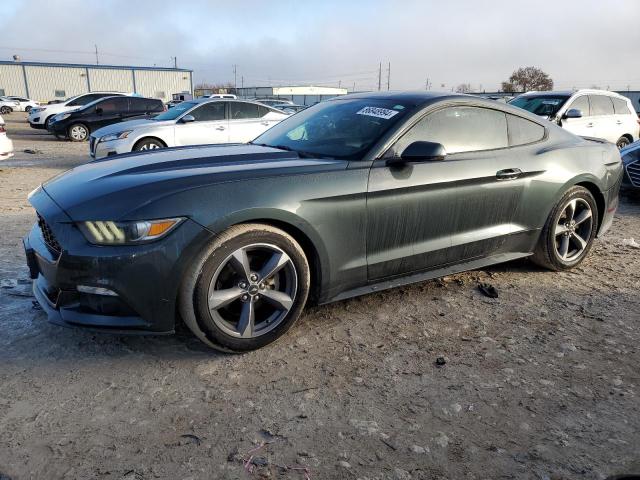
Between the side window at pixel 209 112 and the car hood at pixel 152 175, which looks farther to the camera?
the side window at pixel 209 112

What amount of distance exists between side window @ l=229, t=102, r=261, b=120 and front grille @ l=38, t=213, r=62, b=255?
8.00m

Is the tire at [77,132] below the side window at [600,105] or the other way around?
below

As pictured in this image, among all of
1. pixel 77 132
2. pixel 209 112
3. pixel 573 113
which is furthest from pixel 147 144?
pixel 77 132

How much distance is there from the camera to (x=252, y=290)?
9.46ft

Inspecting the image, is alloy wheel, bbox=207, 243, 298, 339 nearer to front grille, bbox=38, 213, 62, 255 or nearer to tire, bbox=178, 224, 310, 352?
tire, bbox=178, 224, 310, 352

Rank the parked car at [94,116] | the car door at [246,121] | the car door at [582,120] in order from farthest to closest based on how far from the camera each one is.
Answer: the parked car at [94,116], the car door at [246,121], the car door at [582,120]

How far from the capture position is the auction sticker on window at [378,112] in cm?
351

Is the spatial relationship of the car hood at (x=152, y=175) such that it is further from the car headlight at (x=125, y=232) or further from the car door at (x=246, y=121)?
the car door at (x=246, y=121)

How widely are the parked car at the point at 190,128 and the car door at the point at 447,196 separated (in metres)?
6.68

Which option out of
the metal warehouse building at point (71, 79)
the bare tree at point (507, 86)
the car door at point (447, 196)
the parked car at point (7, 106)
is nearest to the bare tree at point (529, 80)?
the bare tree at point (507, 86)

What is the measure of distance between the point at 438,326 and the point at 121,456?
207 cm

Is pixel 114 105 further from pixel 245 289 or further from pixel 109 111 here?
pixel 245 289

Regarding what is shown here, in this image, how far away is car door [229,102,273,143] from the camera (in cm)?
1050

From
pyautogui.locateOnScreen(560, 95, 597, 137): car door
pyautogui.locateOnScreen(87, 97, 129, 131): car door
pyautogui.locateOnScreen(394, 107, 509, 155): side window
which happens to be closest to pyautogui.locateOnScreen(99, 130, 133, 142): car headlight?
pyautogui.locateOnScreen(394, 107, 509, 155): side window
